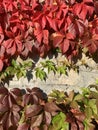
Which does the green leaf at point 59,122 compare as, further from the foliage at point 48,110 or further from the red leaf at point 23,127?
the red leaf at point 23,127

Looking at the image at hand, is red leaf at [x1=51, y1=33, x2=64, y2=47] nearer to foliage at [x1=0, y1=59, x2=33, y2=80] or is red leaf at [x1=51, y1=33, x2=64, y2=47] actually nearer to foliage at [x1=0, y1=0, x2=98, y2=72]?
foliage at [x1=0, y1=0, x2=98, y2=72]

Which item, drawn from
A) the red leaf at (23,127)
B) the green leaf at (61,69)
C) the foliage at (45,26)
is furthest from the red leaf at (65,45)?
the red leaf at (23,127)

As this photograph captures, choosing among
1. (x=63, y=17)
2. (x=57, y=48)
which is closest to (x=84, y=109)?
(x=57, y=48)

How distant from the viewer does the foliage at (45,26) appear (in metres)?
2.03

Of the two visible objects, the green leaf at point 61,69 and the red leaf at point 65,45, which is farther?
the green leaf at point 61,69

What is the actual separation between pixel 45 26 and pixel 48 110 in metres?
0.50

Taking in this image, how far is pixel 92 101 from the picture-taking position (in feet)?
6.63

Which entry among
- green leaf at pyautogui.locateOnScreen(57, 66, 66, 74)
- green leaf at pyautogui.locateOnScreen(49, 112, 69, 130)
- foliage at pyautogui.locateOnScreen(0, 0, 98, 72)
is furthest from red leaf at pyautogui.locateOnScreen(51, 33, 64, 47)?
green leaf at pyautogui.locateOnScreen(49, 112, 69, 130)

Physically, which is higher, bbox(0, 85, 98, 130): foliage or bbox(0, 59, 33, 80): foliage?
bbox(0, 59, 33, 80): foliage

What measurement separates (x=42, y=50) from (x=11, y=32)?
0.71 feet

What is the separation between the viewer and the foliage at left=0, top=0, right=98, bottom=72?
203 cm

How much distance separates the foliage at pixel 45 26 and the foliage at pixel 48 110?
0.77 feet

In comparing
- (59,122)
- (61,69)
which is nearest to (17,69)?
(61,69)

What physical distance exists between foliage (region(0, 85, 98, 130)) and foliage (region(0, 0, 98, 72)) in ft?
0.77
